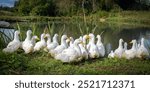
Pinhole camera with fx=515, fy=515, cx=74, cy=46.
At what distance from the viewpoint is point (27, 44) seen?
457cm

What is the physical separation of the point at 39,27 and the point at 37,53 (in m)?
0.43

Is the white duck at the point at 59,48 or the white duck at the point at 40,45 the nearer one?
the white duck at the point at 59,48

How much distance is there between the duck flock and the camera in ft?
14.6

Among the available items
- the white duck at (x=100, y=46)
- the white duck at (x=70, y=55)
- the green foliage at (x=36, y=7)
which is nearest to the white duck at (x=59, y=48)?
the white duck at (x=70, y=55)

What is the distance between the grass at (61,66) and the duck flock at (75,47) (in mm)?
67

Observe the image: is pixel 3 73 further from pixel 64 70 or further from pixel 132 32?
pixel 132 32

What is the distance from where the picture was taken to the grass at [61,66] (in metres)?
4.29

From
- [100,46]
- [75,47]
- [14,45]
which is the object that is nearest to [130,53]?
[100,46]

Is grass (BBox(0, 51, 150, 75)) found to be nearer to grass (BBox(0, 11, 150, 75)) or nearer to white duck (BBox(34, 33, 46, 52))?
grass (BBox(0, 11, 150, 75))

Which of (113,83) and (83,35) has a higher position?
(83,35)

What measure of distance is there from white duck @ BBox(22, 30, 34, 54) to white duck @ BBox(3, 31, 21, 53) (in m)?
0.05

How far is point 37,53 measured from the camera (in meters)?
4.60

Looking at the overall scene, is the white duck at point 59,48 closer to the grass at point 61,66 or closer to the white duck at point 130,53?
the grass at point 61,66

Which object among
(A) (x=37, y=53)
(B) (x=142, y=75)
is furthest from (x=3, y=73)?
(B) (x=142, y=75)
